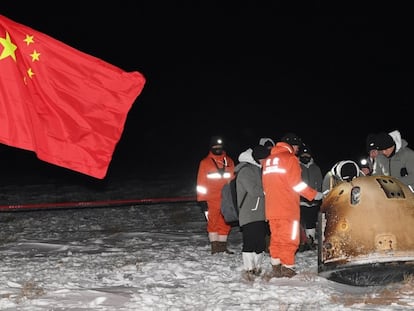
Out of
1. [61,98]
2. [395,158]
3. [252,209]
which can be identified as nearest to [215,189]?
[252,209]

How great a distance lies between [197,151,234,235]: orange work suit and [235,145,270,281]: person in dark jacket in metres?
1.81

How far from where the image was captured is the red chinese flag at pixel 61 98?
7.09 m

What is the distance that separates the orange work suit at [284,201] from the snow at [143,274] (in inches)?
15.6

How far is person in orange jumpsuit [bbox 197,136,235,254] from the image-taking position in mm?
11016

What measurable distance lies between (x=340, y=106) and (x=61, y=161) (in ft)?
325

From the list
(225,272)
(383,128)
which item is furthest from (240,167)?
(383,128)

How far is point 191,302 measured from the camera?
754 centimetres

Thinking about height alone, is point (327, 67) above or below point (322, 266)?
above

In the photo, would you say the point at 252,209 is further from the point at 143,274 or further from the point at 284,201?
the point at 143,274

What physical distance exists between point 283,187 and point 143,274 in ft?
7.03

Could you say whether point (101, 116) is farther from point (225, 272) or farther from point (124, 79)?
point (225, 272)

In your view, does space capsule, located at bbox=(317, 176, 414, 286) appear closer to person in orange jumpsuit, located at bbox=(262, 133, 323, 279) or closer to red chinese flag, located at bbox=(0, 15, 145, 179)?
person in orange jumpsuit, located at bbox=(262, 133, 323, 279)

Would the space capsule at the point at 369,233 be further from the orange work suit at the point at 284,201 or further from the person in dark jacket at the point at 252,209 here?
the person in dark jacket at the point at 252,209

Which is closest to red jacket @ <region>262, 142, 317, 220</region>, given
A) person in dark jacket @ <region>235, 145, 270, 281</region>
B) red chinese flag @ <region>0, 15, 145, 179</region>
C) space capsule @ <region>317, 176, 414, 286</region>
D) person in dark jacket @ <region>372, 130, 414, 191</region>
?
person in dark jacket @ <region>235, 145, 270, 281</region>
